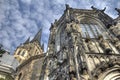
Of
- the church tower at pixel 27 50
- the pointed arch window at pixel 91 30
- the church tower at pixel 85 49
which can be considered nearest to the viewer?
the church tower at pixel 85 49

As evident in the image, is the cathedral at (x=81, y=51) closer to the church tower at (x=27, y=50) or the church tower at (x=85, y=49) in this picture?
the church tower at (x=85, y=49)

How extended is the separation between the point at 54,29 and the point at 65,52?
6.13 meters

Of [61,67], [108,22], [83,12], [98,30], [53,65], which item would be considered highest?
[83,12]

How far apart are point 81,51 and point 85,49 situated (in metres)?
1.34

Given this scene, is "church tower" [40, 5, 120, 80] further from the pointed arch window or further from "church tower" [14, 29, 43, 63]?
"church tower" [14, 29, 43, 63]

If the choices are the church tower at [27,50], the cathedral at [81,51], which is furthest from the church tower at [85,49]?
the church tower at [27,50]

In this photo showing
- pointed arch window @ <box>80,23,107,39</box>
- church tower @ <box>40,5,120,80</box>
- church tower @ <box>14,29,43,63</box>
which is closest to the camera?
church tower @ <box>40,5,120,80</box>

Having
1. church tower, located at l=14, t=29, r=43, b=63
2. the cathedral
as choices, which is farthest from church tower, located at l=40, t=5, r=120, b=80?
church tower, located at l=14, t=29, r=43, b=63

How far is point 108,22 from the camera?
19016mm

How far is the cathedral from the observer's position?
11047 millimetres

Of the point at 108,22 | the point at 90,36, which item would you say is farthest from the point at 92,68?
the point at 108,22

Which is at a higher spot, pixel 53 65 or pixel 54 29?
pixel 54 29

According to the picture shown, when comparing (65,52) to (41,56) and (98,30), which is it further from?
(41,56)

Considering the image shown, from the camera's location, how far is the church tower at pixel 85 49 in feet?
36.0
